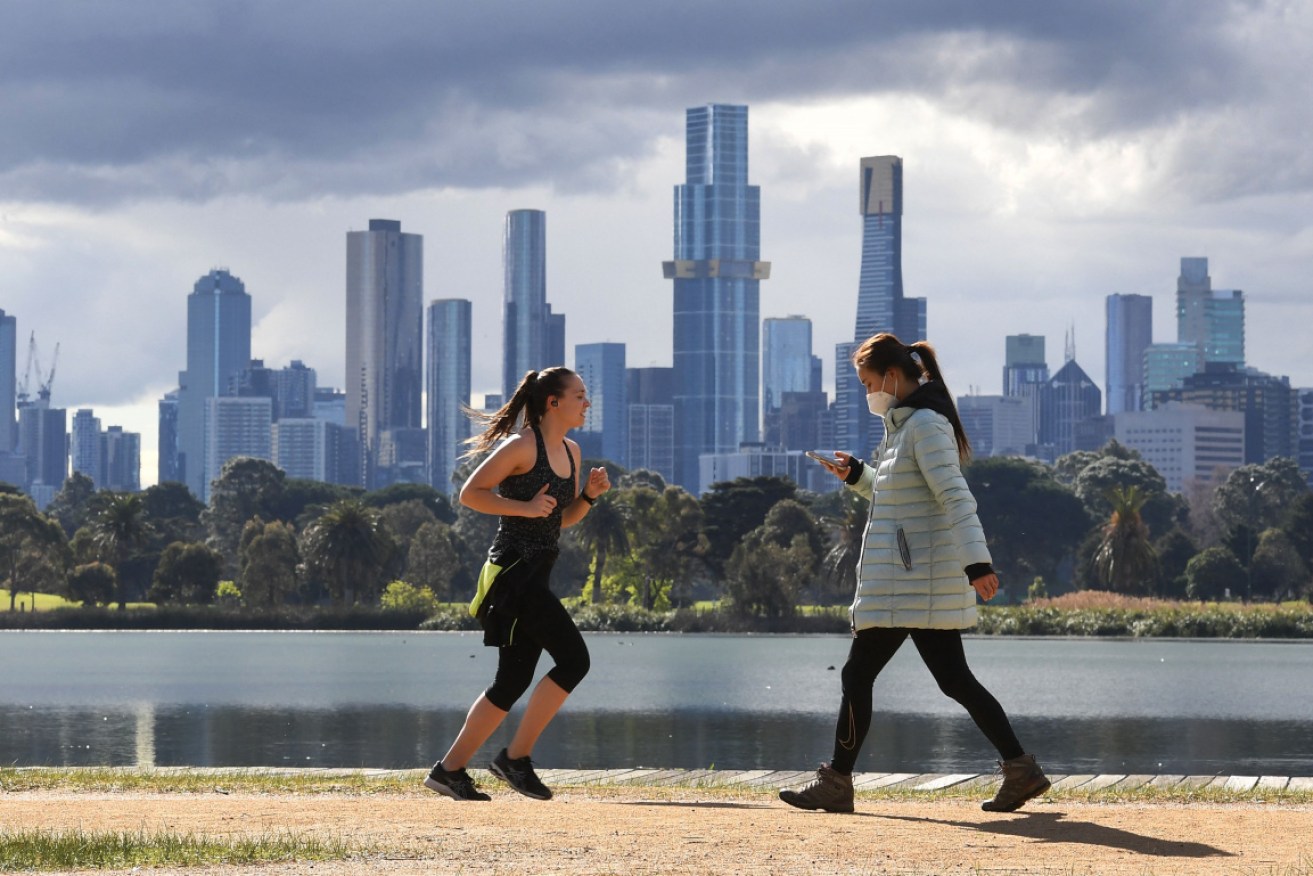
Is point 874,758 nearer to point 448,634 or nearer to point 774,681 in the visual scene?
point 774,681

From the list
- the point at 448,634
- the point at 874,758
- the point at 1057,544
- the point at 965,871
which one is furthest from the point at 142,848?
the point at 1057,544

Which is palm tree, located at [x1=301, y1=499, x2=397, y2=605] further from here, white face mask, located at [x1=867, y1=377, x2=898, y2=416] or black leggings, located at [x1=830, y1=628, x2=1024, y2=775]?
black leggings, located at [x1=830, y1=628, x2=1024, y2=775]

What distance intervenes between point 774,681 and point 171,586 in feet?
166

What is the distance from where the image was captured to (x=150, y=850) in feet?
23.7

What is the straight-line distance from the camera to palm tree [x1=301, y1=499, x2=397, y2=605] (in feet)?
270

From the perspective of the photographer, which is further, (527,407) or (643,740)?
(643,740)

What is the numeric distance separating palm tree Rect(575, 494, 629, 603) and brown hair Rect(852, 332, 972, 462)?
69340 millimetres

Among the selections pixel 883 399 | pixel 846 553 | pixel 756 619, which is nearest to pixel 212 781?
pixel 883 399

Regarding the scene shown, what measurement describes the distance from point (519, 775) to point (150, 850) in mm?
2115

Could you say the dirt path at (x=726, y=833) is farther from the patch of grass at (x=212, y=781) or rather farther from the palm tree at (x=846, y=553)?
the palm tree at (x=846, y=553)

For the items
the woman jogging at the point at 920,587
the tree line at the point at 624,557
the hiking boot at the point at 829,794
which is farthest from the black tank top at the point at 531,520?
the tree line at the point at 624,557

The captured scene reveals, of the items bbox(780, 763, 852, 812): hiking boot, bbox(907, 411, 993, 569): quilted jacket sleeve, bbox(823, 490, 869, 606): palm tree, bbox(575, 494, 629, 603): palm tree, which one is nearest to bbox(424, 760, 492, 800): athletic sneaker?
bbox(780, 763, 852, 812): hiking boot

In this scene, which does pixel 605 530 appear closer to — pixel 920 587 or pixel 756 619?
pixel 756 619

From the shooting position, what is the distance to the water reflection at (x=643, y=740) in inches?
869
